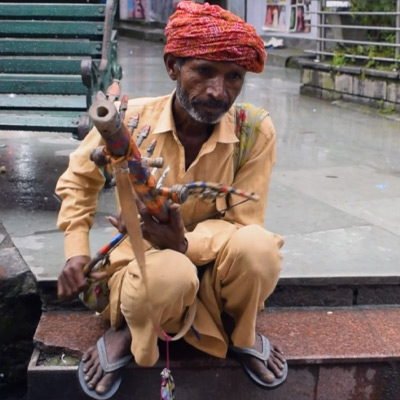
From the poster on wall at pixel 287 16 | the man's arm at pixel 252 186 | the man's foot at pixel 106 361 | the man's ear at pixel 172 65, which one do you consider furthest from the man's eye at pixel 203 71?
the poster on wall at pixel 287 16

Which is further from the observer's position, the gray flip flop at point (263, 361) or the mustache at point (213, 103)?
the gray flip flop at point (263, 361)

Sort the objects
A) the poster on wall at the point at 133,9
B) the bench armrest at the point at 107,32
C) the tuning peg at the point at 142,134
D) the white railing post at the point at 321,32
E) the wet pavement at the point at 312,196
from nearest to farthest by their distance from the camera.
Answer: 1. the tuning peg at the point at 142,134
2. the wet pavement at the point at 312,196
3. the bench armrest at the point at 107,32
4. the white railing post at the point at 321,32
5. the poster on wall at the point at 133,9

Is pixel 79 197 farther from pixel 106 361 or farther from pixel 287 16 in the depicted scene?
pixel 287 16

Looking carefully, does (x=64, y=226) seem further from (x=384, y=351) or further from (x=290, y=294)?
(x=384, y=351)

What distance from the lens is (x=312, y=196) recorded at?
14.3 feet

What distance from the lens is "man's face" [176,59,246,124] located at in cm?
239

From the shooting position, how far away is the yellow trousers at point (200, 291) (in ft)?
7.52

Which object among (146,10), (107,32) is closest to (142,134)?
(107,32)

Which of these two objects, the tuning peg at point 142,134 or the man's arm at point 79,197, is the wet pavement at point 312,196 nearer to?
the man's arm at point 79,197

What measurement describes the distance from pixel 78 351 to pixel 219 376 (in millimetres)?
→ 521

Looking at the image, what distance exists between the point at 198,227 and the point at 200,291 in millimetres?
218

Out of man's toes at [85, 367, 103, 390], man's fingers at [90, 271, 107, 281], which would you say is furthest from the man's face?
man's toes at [85, 367, 103, 390]

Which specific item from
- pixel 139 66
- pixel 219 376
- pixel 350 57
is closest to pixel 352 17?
pixel 350 57

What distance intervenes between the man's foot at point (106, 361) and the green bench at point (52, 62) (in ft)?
5.44
